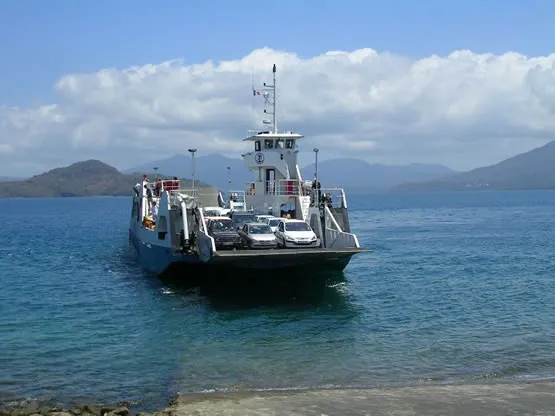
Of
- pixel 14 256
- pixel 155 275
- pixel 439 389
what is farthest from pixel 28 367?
pixel 14 256

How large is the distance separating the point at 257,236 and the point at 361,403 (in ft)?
48.1

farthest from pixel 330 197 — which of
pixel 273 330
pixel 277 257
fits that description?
pixel 273 330

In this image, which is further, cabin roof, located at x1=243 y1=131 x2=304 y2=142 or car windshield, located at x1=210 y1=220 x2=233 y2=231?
cabin roof, located at x1=243 y1=131 x2=304 y2=142

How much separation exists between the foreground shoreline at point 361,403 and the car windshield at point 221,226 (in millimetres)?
14260

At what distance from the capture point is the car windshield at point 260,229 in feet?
94.4

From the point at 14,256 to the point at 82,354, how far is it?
3021cm

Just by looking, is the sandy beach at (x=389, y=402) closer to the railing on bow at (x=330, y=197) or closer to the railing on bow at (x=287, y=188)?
the railing on bow at (x=330, y=197)

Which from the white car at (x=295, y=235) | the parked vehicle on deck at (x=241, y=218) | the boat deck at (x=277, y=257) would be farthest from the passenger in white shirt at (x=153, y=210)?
the boat deck at (x=277, y=257)

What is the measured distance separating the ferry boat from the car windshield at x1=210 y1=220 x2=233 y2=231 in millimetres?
412

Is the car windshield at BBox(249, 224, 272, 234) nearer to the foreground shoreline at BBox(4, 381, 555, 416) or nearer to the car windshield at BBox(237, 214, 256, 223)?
the car windshield at BBox(237, 214, 256, 223)

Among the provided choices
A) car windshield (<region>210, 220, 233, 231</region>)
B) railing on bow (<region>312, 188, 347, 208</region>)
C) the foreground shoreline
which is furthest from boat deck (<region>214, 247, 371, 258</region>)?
the foreground shoreline

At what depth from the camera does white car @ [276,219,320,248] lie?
28031mm

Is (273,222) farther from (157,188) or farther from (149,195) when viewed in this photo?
(157,188)

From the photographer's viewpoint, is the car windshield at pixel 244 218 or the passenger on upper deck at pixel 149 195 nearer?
the car windshield at pixel 244 218
